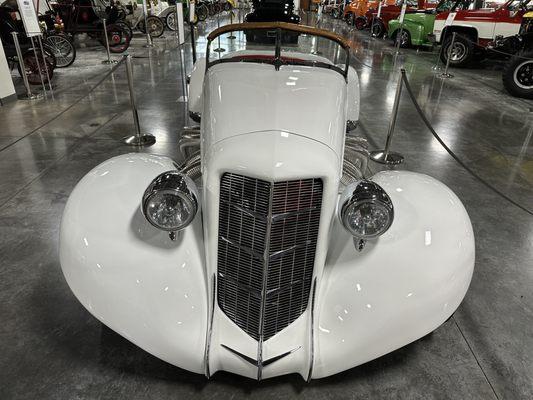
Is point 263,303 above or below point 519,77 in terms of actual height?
above

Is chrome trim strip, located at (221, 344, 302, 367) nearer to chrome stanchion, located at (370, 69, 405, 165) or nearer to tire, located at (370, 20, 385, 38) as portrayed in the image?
chrome stanchion, located at (370, 69, 405, 165)

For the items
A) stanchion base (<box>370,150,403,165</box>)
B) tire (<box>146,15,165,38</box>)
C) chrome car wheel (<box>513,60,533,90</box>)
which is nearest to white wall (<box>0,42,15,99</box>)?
stanchion base (<box>370,150,403,165</box>)

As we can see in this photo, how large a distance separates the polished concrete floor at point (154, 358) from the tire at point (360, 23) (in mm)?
13250

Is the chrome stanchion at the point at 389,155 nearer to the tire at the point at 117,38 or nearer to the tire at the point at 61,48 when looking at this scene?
the tire at the point at 61,48

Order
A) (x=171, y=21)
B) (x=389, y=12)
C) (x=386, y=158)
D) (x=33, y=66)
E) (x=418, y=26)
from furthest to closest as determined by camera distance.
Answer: (x=171, y=21) < (x=389, y=12) < (x=418, y=26) < (x=33, y=66) < (x=386, y=158)

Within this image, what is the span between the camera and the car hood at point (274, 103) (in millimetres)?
1721

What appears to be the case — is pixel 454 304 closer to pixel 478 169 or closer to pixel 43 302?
pixel 43 302

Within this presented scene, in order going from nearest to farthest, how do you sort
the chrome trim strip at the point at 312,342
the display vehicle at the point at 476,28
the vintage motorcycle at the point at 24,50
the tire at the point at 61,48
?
1. the chrome trim strip at the point at 312,342
2. the vintage motorcycle at the point at 24,50
3. the tire at the point at 61,48
4. the display vehicle at the point at 476,28

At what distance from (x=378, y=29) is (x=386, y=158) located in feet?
43.4

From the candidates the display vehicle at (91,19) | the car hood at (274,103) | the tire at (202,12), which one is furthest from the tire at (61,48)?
the tire at (202,12)

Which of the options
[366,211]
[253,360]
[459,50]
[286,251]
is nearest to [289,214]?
[286,251]

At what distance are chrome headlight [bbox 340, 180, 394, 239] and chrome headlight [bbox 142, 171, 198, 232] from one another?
2.30 feet

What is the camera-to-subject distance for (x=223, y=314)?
5.95ft

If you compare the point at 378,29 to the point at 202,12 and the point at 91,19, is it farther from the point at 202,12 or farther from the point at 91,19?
the point at 91,19
